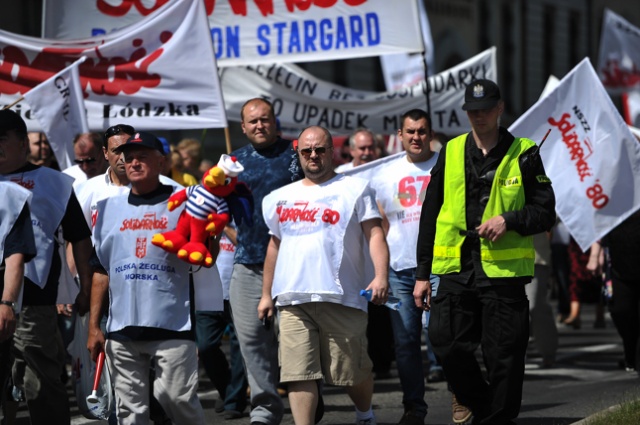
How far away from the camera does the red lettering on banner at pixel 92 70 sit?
10.9 metres

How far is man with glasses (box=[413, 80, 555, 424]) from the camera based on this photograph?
7316 mm

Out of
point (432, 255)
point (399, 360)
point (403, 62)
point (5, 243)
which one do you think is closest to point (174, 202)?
point (5, 243)

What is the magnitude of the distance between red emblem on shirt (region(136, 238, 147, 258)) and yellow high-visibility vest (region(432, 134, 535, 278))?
1.57 metres

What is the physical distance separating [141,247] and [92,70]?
4525 millimetres

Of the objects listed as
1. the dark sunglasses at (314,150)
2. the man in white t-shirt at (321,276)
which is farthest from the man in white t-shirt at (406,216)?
the dark sunglasses at (314,150)

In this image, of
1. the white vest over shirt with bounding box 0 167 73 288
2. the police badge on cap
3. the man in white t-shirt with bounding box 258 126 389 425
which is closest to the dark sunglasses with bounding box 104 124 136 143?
the white vest over shirt with bounding box 0 167 73 288

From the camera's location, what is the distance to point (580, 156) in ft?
35.2

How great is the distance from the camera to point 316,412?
7902mm

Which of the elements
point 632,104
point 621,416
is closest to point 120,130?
point 621,416

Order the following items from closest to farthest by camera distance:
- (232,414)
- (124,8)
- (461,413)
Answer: (461,413), (232,414), (124,8)

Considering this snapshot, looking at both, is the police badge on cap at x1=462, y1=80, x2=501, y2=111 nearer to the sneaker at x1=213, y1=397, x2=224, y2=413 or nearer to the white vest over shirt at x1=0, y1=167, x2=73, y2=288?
the white vest over shirt at x1=0, y1=167, x2=73, y2=288

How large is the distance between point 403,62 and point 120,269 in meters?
16.1

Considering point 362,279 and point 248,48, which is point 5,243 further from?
point 248,48

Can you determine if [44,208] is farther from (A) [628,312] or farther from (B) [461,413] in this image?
(A) [628,312]
